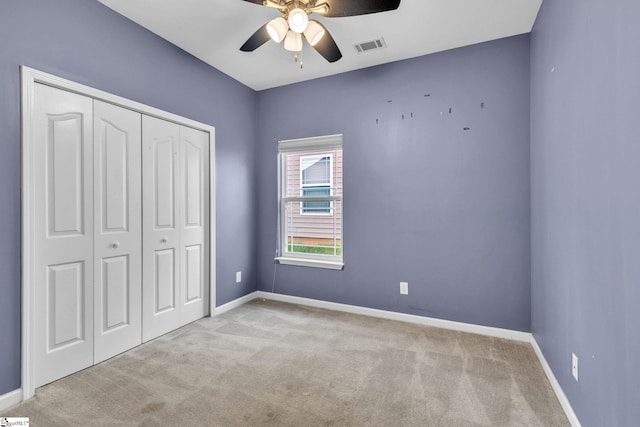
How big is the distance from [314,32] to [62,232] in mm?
2285

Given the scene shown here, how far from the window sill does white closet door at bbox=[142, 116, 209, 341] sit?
3.19 ft

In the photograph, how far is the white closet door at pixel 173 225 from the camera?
2676 millimetres

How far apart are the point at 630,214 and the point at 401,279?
87.4 inches

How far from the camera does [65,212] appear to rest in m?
2.09

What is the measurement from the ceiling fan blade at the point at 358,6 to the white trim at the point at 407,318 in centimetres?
275

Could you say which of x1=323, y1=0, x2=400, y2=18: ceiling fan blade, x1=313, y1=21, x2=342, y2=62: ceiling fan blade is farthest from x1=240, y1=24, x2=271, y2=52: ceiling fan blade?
x1=323, y1=0, x2=400, y2=18: ceiling fan blade

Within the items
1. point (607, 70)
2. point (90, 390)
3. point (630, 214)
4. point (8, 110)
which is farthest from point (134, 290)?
point (607, 70)

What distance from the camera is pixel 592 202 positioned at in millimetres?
1424

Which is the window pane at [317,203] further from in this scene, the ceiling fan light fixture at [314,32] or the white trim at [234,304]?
the ceiling fan light fixture at [314,32]

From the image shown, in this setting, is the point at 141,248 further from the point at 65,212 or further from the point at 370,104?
the point at 370,104

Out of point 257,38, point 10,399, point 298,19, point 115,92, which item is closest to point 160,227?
point 115,92

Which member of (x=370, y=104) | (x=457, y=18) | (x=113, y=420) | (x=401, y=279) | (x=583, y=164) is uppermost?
(x=457, y=18)

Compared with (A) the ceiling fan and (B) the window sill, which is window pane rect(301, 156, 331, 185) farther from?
(A) the ceiling fan

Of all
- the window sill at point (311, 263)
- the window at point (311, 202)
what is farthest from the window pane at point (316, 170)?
the window sill at point (311, 263)
